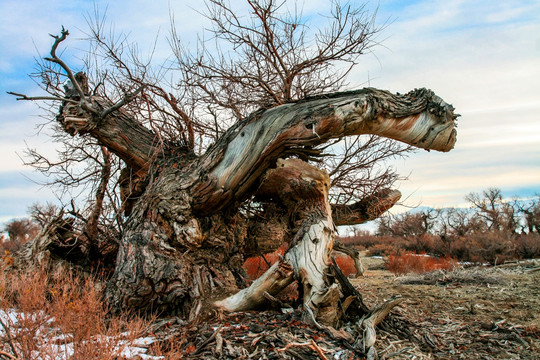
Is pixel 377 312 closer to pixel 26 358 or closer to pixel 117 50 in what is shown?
pixel 26 358

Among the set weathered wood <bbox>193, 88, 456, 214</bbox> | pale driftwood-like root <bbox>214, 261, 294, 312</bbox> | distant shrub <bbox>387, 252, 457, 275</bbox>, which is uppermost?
weathered wood <bbox>193, 88, 456, 214</bbox>

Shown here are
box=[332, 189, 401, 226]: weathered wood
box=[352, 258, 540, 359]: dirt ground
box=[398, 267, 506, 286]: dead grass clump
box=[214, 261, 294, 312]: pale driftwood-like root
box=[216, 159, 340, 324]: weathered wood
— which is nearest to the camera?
box=[352, 258, 540, 359]: dirt ground

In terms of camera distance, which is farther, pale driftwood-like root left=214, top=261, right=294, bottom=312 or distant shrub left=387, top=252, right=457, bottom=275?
distant shrub left=387, top=252, right=457, bottom=275

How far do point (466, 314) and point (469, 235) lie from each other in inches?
494

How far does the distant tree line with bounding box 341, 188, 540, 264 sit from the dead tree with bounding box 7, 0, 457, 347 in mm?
4618

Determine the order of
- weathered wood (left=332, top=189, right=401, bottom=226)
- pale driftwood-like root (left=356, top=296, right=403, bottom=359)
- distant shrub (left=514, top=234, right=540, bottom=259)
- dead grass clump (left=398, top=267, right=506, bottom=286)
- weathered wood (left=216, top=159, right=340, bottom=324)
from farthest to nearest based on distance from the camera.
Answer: distant shrub (left=514, top=234, right=540, bottom=259) → weathered wood (left=332, top=189, right=401, bottom=226) → dead grass clump (left=398, top=267, right=506, bottom=286) → weathered wood (left=216, top=159, right=340, bottom=324) → pale driftwood-like root (left=356, top=296, right=403, bottom=359)

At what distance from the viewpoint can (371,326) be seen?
439 cm

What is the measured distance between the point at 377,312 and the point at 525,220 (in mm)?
28629

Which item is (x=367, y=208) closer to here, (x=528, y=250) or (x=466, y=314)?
(x=466, y=314)

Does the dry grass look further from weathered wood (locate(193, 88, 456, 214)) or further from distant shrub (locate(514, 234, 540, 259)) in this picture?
distant shrub (locate(514, 234, 540, 259))

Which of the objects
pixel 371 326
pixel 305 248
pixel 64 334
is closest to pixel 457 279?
pixel 305 248

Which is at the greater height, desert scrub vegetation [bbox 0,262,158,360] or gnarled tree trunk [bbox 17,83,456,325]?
gnarled tree trunk [bbox 17,83,456,325]

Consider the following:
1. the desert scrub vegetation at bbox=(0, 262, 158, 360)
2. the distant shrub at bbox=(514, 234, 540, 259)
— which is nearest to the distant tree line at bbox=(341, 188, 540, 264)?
the distant shrub at bbox=(514, 234, 540, 259)

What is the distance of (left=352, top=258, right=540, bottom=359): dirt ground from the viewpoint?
433 cm
